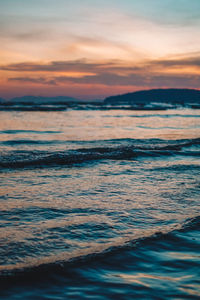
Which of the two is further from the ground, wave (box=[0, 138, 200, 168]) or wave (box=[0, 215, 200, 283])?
wave (box=[0, 138, 200, 168])

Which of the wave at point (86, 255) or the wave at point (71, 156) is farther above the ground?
the wave at point (71, 156)

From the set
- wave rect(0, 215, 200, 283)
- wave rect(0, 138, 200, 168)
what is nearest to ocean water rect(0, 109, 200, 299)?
wave rect(0, 215, 200, 283)

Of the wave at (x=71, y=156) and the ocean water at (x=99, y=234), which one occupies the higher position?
the wave at (x=71, y=156)

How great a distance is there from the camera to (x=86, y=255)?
9.34 ft

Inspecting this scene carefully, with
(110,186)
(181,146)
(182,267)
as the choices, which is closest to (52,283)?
(182,267)

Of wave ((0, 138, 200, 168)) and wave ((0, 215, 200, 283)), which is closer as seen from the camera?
wave ((0, 215, 200, 283))

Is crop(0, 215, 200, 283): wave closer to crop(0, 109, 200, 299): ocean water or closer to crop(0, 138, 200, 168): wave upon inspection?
crop(0, 109, 200, 299): ocean water

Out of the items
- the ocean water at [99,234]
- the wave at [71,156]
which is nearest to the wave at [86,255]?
the ocean water at [99,234]

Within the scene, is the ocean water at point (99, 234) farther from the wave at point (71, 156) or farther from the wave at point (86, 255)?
the wave at point (71, 156)

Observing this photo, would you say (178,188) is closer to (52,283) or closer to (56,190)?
(56,190)

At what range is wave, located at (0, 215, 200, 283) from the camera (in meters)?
2.52

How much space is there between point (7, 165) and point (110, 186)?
10.1 feet

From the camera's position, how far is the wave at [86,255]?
2.52m

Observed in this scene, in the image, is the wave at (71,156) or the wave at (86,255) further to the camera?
the wave at (71,156)
